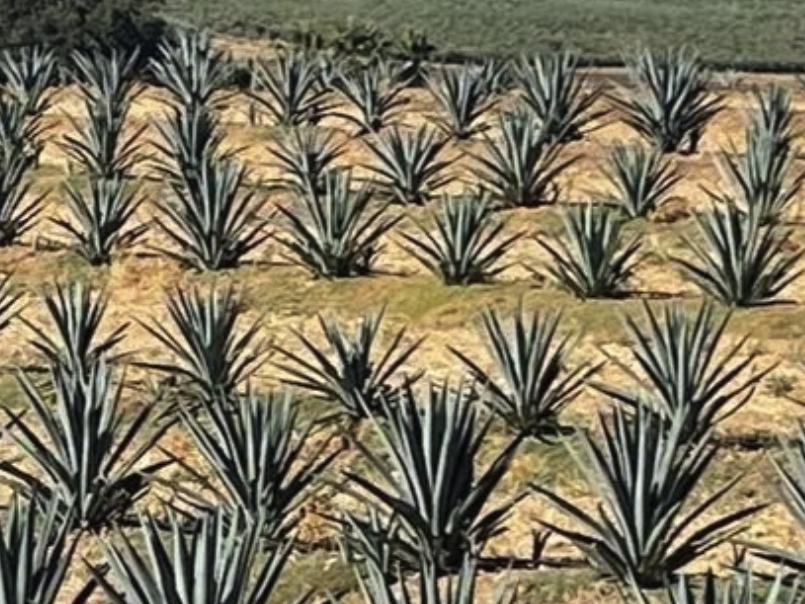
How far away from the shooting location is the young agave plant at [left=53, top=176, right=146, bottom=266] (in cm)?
1442

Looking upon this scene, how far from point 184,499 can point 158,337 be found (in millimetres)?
2531

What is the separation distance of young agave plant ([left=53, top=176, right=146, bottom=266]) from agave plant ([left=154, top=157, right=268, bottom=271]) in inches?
12.9

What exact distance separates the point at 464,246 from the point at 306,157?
2977mm

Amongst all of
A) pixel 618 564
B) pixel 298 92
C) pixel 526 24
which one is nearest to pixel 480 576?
pixel 618 564

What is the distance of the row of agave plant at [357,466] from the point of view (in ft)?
19.9

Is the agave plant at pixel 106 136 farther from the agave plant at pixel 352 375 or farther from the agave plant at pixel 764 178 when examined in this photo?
the agave plant at pixel 352 375

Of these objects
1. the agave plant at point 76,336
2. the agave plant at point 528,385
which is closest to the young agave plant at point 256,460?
the agave plant at point 528,385

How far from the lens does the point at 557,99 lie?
18.2 meters

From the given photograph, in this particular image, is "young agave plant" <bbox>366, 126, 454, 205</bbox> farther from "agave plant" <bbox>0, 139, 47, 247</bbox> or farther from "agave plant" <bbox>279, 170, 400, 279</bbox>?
"agave plant" <bbox>0, 139, 47, 247</bbox>

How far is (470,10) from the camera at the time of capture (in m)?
48.3

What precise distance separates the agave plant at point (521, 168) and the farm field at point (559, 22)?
75.3 feet

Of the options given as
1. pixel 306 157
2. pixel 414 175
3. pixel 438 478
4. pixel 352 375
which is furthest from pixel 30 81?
pixel 438 478

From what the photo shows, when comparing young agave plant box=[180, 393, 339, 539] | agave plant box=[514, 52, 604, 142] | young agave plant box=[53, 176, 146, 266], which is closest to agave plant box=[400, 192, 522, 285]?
young agave plant box=[53, 176, 146, 266]

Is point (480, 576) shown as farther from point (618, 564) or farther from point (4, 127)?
point (4, 127)
